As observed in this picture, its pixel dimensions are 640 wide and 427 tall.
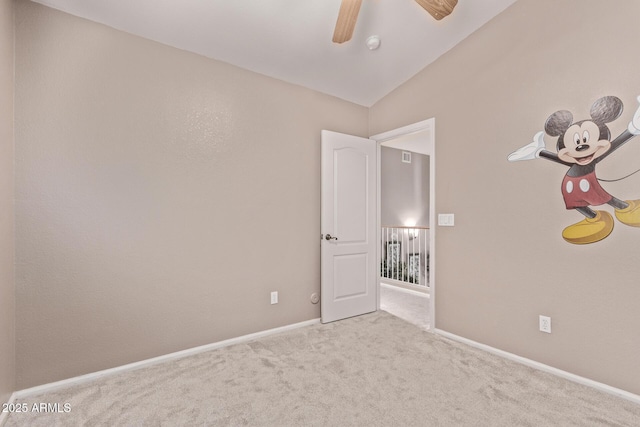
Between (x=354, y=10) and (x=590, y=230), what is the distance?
2.18 metres

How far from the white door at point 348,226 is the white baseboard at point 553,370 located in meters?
1.06

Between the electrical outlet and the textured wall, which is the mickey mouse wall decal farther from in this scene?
the textured wall

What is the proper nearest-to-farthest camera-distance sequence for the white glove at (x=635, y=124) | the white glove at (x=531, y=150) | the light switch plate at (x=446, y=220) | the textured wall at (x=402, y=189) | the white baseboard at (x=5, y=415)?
the white baseboard at (x=5, y=415) < the white glove at (x=635, y=124) < the white glove at (x=531, y=150) < the light switch plate at (x=446, y=220) < the textured wall at (x=402, y=189)

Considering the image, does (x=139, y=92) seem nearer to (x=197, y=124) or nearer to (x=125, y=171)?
(x=197, y=124)

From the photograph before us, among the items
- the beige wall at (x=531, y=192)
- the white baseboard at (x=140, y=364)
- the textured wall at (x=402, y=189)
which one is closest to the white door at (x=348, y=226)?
the white baseboard at (x=140, y=364)

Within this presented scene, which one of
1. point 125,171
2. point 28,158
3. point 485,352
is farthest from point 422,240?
point 28,158

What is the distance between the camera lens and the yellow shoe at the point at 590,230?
208 centimetres

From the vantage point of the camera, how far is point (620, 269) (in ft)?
6.63

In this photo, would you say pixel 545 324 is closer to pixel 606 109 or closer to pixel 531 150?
pixel 531 150

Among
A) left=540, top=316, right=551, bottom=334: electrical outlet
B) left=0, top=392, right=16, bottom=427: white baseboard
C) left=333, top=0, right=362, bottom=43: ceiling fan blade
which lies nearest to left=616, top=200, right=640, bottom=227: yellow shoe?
left=540, top=316, right=551, bottom=334: electrical outlet

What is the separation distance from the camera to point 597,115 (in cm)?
212

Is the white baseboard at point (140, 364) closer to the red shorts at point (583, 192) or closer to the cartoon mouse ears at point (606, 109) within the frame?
the red shorts at point (583, 192)

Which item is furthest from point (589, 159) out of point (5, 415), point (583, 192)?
point (5, 415)

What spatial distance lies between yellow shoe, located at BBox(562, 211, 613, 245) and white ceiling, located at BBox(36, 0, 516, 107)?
72.9 inches
